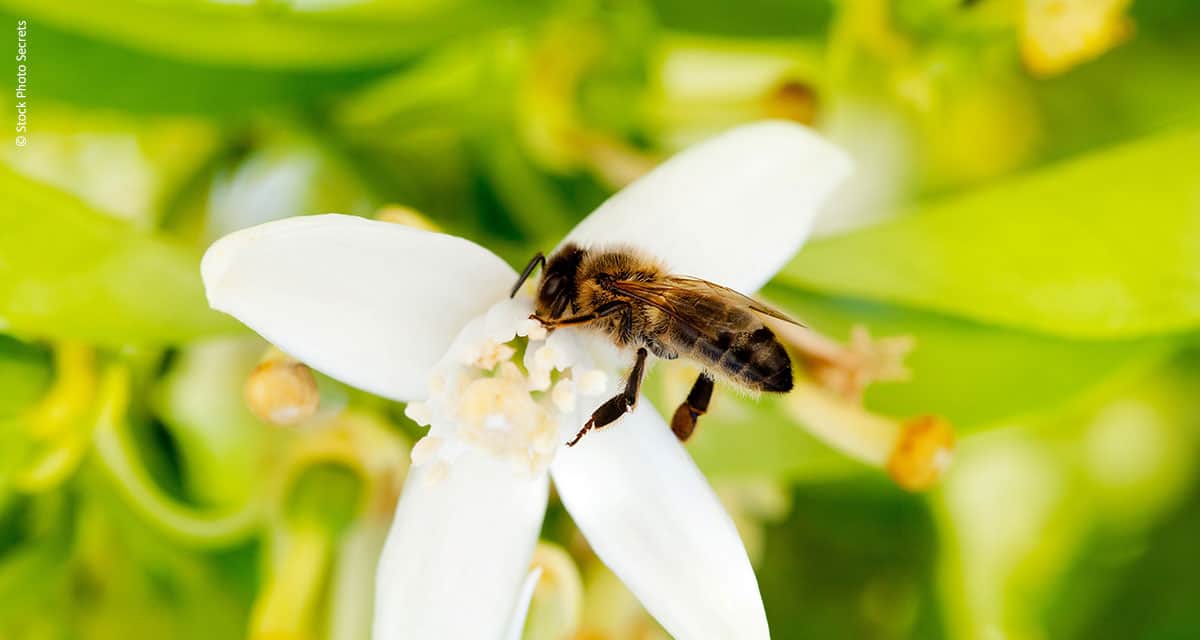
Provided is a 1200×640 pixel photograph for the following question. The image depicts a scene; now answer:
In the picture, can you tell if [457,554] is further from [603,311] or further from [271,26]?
[271,26]

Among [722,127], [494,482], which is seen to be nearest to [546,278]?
[494,482]

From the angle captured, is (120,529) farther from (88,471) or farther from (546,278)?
(546,278)

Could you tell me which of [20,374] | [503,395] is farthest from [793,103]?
[20,374]

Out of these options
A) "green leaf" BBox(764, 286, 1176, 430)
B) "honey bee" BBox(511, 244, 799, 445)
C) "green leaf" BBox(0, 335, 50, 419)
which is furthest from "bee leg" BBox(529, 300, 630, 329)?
"green leaf" BBox(0, 335, 50, 419)

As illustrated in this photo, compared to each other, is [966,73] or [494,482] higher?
[966,73]

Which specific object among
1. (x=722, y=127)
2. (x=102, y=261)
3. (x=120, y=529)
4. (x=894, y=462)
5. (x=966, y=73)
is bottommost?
(x=120, y=529)

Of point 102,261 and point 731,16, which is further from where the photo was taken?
point 731,16
